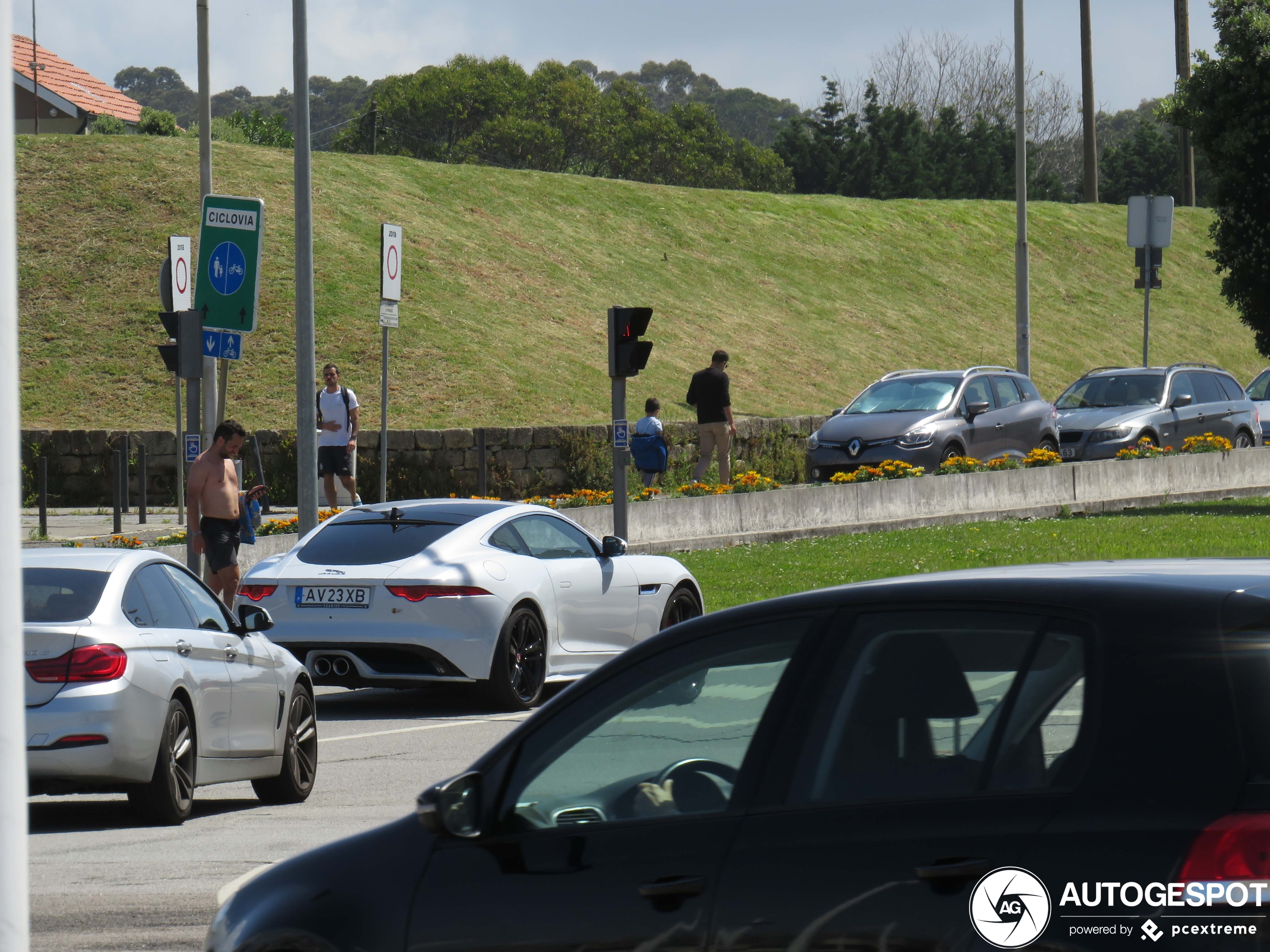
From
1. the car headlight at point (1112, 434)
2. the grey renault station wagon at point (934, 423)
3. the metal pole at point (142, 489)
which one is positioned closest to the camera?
the metal pole at point (142, 489)

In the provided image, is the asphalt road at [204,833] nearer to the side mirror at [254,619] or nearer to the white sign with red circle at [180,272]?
the side mirror at [254,619]

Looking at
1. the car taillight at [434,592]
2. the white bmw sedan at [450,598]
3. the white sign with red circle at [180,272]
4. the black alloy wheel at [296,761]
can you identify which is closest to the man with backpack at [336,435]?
the white sign with red circle at [180,272]

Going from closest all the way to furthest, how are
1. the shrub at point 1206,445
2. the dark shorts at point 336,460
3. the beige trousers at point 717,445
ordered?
the dark shorts at point 336,460 → the beige trousers at point 717,445 → the shrub at point 1206,445

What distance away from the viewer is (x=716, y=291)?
45125mm

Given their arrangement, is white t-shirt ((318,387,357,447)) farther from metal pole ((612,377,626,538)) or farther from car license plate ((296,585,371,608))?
car license plate ((296,585,371,608))

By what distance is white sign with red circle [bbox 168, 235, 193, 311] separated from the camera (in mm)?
17828

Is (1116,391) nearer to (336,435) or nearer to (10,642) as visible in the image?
(336,435)

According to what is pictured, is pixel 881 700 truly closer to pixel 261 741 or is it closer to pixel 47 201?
pixel 261 741

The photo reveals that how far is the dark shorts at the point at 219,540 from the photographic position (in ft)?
46.3

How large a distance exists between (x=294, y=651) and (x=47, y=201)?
29.9 meters

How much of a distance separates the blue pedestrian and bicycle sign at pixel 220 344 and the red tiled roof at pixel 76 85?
42375 millimetres

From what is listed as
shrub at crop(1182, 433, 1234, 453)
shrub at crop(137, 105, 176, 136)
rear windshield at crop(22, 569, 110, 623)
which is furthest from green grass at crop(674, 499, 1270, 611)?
shrub at crop(137, 105, 176, 136)

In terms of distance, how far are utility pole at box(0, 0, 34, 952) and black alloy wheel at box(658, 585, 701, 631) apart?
996 cm

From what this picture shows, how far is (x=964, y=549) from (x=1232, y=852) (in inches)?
664
